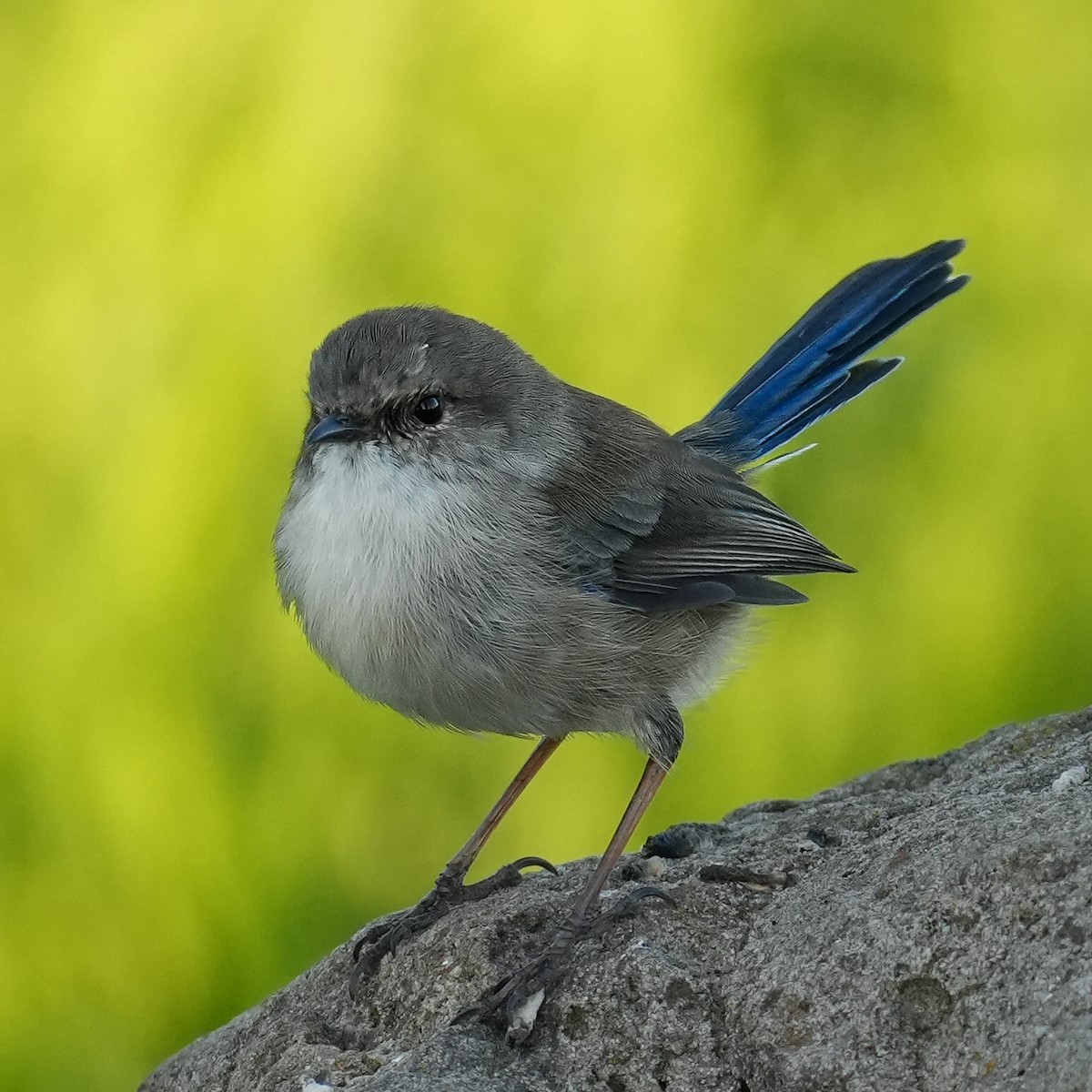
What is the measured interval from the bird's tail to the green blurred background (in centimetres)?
41

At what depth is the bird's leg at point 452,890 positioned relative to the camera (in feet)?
11.6

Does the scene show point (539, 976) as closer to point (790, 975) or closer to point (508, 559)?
point (790, 975)

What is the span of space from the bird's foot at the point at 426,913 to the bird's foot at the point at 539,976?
42 cm

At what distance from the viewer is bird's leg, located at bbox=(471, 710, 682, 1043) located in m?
3.03

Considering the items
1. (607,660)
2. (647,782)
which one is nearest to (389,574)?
(607,660)

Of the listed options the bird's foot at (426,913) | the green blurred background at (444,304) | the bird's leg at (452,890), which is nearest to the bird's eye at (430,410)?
the bird's leg at (452,890)

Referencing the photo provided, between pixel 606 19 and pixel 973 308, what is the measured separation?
140 cm

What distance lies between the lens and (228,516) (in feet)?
15.6

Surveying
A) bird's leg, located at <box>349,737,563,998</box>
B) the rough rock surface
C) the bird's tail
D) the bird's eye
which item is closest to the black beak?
the bird's eye

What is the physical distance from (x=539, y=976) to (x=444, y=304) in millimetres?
2399

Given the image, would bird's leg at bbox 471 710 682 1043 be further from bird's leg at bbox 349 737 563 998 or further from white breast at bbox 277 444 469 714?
white breast at bbox 277 444 469 714

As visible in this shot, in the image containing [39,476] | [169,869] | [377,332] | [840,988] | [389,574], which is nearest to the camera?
[840,988]

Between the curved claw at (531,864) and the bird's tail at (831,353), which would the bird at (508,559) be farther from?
the bird's tail at (831,353)

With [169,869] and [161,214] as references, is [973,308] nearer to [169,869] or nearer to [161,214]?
[161,214]
